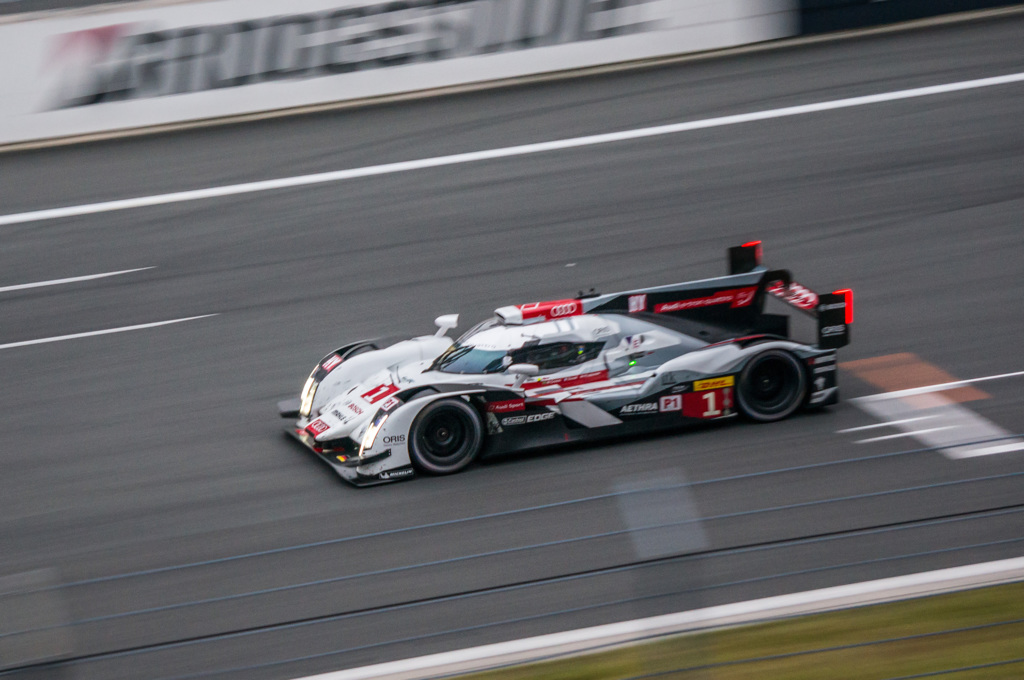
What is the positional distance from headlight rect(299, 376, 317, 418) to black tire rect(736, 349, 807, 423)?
3.51 m

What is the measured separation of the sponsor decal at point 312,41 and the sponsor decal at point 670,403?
953 centimetres

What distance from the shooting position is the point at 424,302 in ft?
40.3

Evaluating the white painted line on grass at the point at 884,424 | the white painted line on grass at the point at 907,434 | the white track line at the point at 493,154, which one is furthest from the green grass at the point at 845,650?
the white track line at the point at 493,154

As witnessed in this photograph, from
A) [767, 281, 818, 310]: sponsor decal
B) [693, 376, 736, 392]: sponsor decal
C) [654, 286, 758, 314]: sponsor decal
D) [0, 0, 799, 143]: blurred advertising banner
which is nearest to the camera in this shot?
[693, 376, 736, 392]: sponsor decal

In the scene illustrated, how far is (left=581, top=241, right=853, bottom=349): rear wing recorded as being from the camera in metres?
9.28

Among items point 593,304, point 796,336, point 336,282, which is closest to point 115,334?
point 336,282

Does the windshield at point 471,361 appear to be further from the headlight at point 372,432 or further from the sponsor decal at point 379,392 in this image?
the headlight at point 372,432

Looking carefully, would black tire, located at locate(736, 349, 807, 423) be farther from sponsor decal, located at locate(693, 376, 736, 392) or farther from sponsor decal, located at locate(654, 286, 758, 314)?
sponsor decal, located at locate(654, 286, 758, 314)

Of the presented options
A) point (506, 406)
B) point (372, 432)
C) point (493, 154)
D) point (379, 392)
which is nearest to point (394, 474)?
point (372, 432)

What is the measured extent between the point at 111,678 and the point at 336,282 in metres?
7.79

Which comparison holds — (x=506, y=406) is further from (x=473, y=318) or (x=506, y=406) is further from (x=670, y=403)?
(x=473, y=318)

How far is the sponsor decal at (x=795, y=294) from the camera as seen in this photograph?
30.9 ft

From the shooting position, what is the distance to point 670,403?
896 centimetres

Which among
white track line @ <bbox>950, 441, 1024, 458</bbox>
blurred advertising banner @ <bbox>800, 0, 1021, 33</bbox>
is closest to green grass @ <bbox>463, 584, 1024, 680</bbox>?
white track line @ <bbox>950, 441, 1024, 458</bbox>
